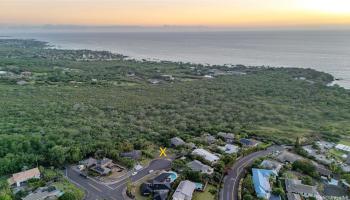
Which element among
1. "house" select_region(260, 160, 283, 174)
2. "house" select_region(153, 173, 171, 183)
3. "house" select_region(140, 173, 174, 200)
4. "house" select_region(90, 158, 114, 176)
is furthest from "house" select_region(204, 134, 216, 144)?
"house" select_region(90, 158, 114, 176)

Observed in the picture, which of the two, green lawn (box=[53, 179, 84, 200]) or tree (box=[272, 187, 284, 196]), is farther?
tree (box=[272, 187, 284, 196])

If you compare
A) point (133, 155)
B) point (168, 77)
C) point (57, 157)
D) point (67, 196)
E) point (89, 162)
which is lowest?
point (168, 77)

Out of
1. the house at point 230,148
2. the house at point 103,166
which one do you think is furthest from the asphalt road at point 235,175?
the house at point 103,166

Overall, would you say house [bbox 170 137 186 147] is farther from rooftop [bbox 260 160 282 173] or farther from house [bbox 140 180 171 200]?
rooftop [bbox 260 160 282 173]

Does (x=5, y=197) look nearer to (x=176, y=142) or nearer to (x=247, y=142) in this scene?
(x=176, y=142)

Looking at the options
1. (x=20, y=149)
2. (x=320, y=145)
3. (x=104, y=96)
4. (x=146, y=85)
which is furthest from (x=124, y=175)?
(x=146, y=85)

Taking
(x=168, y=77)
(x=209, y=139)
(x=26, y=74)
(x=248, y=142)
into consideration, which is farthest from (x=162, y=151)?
(x=26, y=74)
